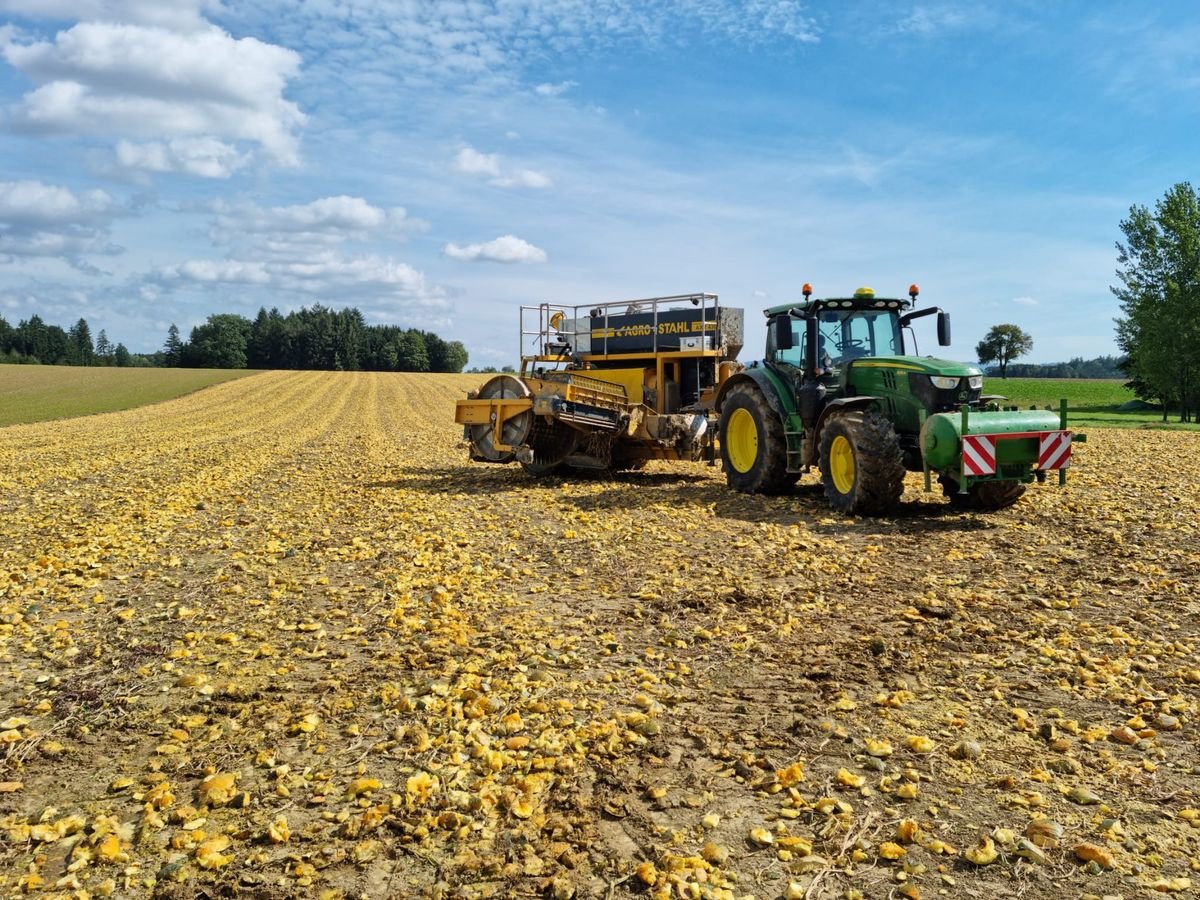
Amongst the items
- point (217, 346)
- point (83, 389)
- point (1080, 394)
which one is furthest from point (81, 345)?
point (1080, 394)

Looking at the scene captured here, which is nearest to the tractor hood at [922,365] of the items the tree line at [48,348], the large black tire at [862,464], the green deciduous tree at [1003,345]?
the large black tire at [862,464]

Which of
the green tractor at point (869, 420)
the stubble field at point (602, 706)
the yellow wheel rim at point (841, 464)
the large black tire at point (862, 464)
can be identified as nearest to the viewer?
the stubble field at point (602, 706)

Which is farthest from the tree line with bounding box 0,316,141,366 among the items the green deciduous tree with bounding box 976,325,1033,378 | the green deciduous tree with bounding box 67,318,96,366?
the green deciduous tree with bounding box 976,325,1033,378

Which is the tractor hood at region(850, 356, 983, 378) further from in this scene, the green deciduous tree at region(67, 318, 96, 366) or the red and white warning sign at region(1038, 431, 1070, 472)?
the green deciduous tree at region(67, 318, 96, 366)

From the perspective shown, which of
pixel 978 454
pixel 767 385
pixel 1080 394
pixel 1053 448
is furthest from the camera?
pixel 1080 394

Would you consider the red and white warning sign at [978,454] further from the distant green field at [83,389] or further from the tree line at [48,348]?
the tree line at [48,348]

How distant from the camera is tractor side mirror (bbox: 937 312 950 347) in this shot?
13.1 m

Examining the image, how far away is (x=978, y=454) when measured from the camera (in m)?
10.6

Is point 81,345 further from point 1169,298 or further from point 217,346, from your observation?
point 1169,298

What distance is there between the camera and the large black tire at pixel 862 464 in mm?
11070

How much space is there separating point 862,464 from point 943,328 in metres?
3.24

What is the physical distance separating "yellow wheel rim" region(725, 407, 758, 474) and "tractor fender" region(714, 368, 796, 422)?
19.4 inches

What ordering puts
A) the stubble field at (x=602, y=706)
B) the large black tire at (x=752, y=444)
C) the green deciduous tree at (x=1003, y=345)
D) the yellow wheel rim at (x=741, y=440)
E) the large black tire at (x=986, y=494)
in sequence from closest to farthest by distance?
the stubble field at (x=602, y=706)
the large black tire at (x=986, y=494)
the large black tire at (x=752, y=444)
the yellow wheel rim at (x=741, y=440)
the green deciduous tree at (x=1003, y=345)

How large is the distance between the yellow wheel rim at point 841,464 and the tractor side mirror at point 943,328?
2710mm
